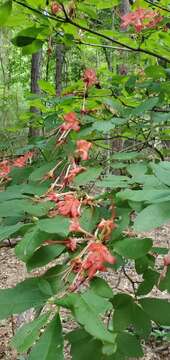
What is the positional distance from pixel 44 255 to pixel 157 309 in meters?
0.24

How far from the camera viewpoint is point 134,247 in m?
0.69

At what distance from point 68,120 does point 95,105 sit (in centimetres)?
30

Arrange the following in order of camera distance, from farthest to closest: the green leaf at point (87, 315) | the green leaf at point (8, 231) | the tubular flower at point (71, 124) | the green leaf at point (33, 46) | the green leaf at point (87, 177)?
1. the green leaf at point (33, 46)
2. the tubular flower at point (71, 124)
3. the green leaf at point (87, 177)
4. the green leaf at point (8, 231)
5. the green leaf at point (87, 315)

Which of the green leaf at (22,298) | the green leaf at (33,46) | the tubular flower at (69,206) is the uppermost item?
the green leaf at (33,46)

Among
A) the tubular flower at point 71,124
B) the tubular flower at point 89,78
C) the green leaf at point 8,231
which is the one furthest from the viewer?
the tubular flower at point 89,78

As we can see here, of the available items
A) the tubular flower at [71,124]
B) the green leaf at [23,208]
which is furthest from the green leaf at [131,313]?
the tubular flower at [71,124]

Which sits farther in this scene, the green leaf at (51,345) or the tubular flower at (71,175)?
the tubular flower at (71,175)

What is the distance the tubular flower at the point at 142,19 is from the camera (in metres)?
1.39

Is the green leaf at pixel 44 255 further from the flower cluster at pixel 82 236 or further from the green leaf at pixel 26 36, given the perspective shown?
the green leaf at pixel 26 36

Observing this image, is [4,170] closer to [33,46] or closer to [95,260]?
[33,46]

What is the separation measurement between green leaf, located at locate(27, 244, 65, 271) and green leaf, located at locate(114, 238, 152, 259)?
0.10m

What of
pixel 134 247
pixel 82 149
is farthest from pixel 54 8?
pixel 134 247

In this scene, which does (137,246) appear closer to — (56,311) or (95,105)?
(56,311)

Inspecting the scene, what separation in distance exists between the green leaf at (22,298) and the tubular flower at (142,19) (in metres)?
0.99
